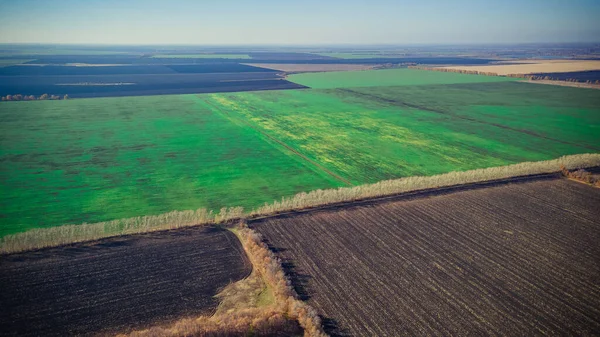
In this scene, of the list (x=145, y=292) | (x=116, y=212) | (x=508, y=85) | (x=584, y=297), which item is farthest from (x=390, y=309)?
(x=508, y=85)

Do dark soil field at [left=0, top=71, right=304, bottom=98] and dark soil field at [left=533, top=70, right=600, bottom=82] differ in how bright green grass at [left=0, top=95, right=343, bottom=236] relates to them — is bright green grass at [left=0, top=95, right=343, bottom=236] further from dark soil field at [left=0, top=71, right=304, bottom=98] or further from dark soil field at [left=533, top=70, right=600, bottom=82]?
dark soil field at [left=533, top=70, right=600, bottom=82]

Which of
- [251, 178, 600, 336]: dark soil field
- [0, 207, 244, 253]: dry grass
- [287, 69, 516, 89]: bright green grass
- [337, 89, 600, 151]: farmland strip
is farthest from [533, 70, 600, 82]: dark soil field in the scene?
[0, 207, 244, 253]: dry grass

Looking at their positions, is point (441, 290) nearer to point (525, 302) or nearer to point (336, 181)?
point (525, 302)

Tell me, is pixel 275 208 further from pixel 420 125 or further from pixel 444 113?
pixel 444 113

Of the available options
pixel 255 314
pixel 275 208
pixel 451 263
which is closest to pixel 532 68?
pixel 451 263

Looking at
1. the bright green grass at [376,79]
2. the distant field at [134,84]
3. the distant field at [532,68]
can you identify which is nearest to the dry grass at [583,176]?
the bright green grass at [376,79]

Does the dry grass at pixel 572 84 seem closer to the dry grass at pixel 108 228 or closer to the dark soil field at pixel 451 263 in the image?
the dark soil field at pixel 451 263
